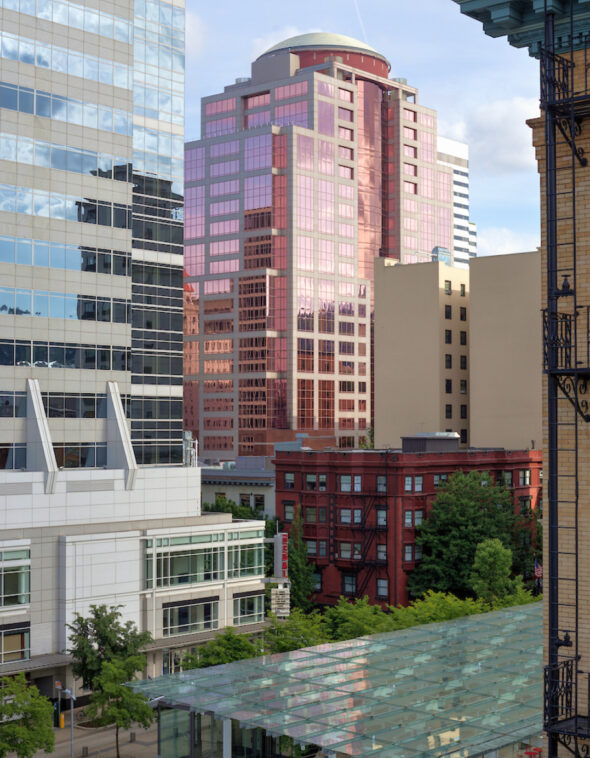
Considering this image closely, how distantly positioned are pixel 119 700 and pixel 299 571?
1460 inches

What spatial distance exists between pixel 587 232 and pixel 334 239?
175 m

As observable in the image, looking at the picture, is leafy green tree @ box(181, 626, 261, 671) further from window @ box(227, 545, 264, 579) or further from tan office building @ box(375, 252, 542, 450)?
tan office building @ box(375, 252, 542, 450)

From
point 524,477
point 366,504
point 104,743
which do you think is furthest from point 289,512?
point 104,743

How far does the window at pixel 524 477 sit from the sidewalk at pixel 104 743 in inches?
1902

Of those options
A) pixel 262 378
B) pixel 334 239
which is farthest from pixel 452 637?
pixel 334 239

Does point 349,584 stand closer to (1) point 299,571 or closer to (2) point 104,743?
(1) point 299,571

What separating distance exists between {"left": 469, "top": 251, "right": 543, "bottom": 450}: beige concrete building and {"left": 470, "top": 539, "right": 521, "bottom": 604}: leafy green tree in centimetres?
3084


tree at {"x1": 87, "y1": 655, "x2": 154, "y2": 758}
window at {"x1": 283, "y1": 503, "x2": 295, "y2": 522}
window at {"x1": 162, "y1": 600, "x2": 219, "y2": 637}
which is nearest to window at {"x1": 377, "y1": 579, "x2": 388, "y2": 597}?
window at {"x1": 283, "y1": 503, "x2": 295, "y2": 522}

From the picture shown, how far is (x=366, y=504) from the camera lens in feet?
295

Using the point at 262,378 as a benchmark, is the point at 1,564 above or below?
below

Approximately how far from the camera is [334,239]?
195 metres

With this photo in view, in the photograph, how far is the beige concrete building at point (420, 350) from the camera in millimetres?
118562

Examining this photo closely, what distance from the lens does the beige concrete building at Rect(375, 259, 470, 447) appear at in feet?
389

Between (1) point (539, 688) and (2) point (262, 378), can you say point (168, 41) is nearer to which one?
(1) point (539, 688)
